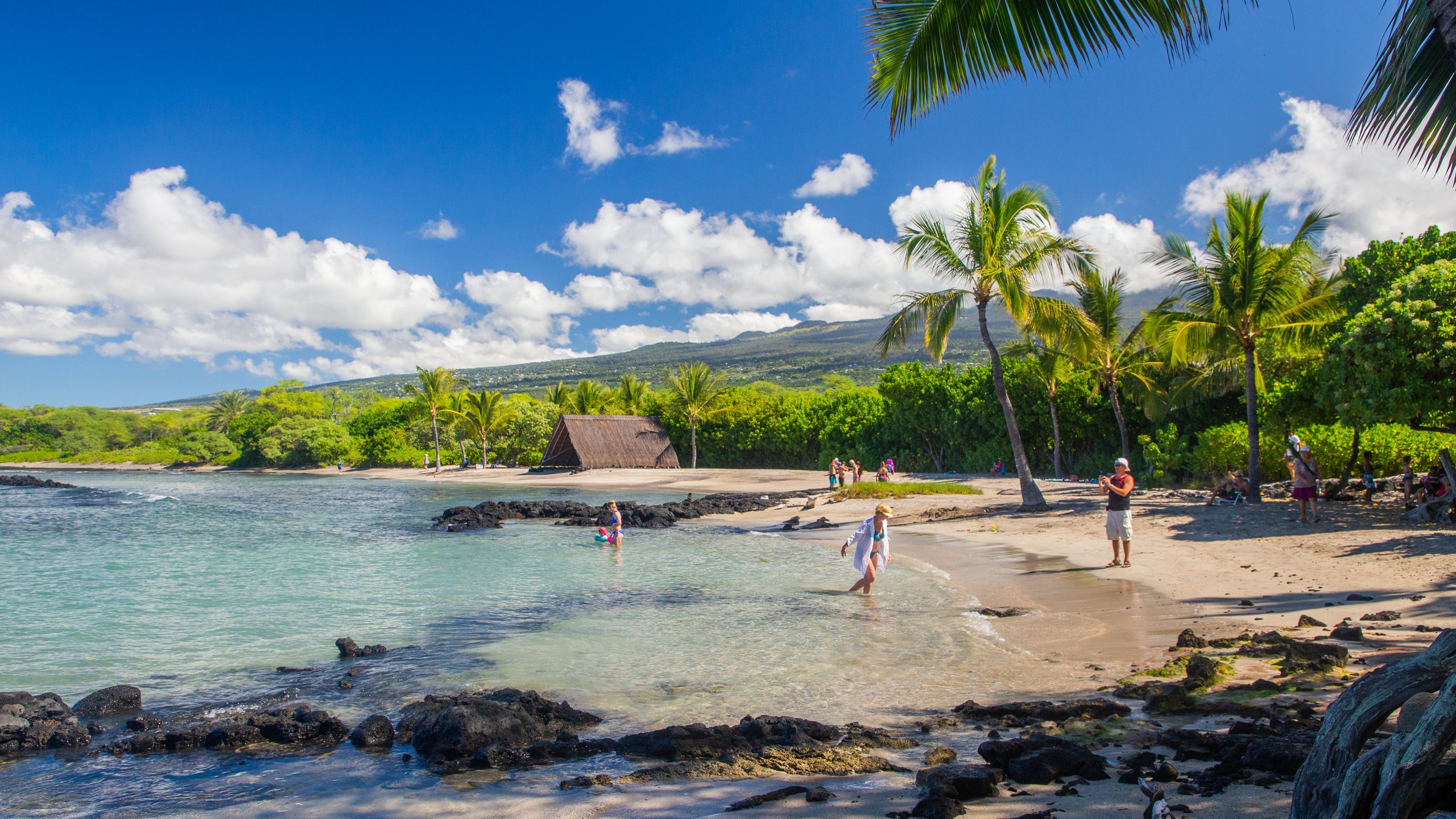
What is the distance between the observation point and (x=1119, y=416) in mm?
24047

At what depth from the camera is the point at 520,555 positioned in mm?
16484

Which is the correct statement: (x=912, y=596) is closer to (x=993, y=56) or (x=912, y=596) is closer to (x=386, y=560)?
(x=993, y=56)

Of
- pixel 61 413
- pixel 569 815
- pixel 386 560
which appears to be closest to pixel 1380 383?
pixel 569 815

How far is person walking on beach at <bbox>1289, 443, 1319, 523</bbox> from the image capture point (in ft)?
39.5

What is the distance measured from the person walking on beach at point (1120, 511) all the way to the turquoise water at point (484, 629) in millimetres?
2428

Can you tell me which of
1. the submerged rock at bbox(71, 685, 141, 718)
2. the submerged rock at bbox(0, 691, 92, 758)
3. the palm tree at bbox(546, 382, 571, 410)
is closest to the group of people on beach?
the submerged rock at bbox(71, 685, 141, 718)

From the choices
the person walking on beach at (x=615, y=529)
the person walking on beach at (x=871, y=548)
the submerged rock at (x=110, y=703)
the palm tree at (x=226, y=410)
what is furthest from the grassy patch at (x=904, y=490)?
the palm tree at (x=226, y=410)

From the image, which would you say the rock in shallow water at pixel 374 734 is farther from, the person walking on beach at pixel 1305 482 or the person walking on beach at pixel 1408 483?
the person walking on beach at pixel 1408 483

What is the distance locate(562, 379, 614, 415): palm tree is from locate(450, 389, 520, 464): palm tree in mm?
4139

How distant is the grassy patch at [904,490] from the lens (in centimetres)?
2305

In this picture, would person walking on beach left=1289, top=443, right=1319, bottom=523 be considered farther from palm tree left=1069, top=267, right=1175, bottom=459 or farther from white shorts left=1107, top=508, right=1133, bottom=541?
palm tree left=1069, top=267, right=1175, bottom=459

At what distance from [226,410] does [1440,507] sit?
102m

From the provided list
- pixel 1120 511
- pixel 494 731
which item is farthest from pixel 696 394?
pixel 494 731

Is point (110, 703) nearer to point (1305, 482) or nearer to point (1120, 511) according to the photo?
point (1120, 511)
